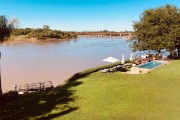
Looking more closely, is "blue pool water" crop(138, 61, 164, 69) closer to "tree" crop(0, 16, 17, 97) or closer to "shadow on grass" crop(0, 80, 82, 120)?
"shadow on grass" crop(0, 80, 82, 120)

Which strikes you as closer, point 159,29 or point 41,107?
point 41,107

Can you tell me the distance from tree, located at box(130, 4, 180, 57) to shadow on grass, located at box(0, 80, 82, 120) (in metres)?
22.1

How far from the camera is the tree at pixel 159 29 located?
36562 mm

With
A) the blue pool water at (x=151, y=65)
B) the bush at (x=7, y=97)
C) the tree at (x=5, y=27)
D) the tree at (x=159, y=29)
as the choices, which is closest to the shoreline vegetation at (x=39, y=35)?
the tree at (x=159, y=29)

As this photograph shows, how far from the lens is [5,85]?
28484mm

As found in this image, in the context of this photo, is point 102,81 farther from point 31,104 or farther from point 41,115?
point 41,115

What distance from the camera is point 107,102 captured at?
15.9 metres

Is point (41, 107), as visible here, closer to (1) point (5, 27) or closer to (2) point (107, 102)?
(2) point (107, 102)

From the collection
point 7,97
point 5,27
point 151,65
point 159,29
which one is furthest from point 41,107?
point 159,29

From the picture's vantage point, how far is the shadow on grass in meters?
14.4

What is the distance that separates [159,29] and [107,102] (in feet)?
83.1

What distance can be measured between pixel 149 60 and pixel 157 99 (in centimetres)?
2112

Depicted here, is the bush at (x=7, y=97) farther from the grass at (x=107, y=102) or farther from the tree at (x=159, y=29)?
the tree at (x=159, y=29)

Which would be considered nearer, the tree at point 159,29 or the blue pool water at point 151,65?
the blue pool water at point 151,65
